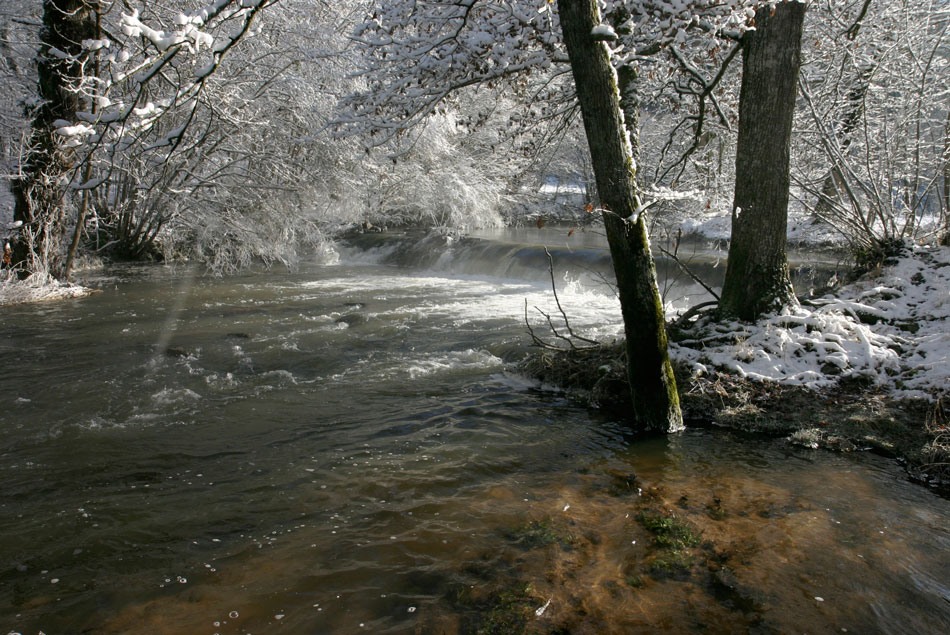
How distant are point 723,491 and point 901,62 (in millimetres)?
7367

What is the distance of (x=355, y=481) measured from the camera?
4383 millimetres

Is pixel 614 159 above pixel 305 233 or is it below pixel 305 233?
above

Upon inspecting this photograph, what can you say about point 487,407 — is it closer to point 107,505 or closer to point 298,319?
point 107,505

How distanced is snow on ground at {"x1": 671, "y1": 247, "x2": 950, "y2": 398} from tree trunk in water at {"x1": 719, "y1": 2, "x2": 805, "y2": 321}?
0.98 ft

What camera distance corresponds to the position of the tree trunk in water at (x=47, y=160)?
1023 centimetres

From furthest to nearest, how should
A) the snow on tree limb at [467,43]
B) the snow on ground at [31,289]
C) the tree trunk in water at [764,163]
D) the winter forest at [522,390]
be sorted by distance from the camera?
the snow on ground at [31,289] < the snow on tree limb at [467,43] < the tree trunk in water at [764,163] < the winter forest at [522,390]

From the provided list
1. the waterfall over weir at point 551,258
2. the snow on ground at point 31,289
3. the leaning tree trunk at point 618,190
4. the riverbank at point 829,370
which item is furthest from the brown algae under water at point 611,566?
the snow on ground at point 31,289

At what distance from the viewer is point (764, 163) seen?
6082mm

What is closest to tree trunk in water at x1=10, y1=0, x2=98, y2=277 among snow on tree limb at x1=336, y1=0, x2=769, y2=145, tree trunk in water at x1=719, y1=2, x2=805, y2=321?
snow on tree limb at x1=336, y1=0, x2=769, y2=145

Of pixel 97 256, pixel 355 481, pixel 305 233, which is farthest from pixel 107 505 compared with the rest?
pixel 305 233

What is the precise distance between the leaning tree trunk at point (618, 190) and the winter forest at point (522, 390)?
23mm

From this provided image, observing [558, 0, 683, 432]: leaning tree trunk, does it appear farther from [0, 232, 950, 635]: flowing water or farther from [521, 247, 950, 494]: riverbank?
[521, 247, 950, 494]: riverbank

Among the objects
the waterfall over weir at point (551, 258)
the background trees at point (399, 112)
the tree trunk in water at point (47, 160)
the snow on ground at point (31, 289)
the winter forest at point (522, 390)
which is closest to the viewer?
the winter forest at point (522, 390)

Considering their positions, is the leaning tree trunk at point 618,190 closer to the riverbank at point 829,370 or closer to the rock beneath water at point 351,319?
the riverbank at point 829,370
